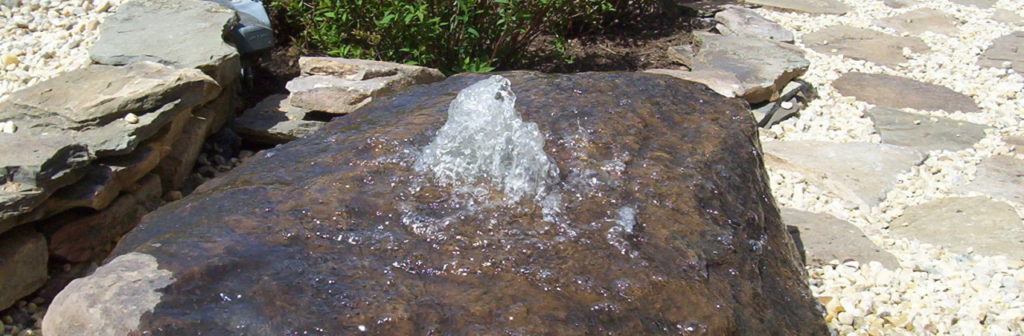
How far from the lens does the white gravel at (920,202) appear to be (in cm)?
305

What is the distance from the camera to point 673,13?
6254 mm

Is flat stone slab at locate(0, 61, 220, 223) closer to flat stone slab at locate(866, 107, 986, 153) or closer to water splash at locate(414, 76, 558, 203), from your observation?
water splash at locate(414, 76, 558, 203)

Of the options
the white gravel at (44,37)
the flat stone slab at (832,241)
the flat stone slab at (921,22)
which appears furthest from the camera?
the flat stone slab at (921,22)

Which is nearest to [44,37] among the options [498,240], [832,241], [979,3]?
[498,240]

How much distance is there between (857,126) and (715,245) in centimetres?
293

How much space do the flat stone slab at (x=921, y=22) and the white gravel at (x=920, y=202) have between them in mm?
119

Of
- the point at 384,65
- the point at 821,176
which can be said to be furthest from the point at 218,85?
the point at 821,176

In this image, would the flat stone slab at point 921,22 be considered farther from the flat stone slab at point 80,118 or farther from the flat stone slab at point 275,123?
Answer: the flat stone slab at point 80,118

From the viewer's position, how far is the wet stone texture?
177 cm

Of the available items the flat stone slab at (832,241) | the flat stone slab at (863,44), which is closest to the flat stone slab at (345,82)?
the flat stone slab at (832,241)

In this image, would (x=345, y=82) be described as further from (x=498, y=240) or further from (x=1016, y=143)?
(x=1016, y=143)

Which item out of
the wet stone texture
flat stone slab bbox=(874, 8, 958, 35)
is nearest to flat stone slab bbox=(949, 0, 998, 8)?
flat stone slab bbox=(874, 8, 958, 35)

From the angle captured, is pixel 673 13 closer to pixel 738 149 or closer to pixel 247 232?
pixel 738 149

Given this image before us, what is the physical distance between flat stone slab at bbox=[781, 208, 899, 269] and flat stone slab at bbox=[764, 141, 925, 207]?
1.02ft
